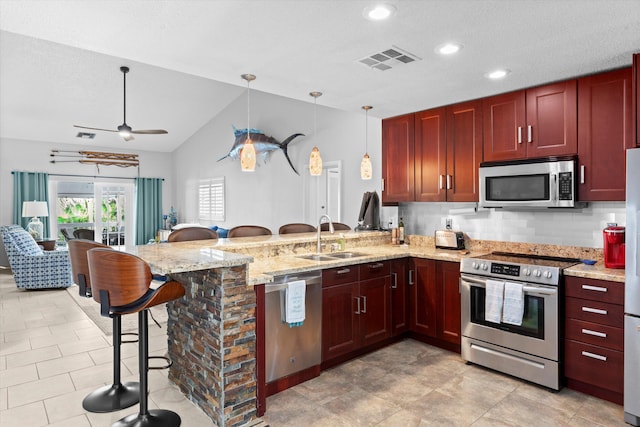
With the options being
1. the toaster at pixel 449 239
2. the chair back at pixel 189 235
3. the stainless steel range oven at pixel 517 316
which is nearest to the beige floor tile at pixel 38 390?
the chair back at pixel 189 235

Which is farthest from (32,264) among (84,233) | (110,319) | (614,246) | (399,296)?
(614,246)

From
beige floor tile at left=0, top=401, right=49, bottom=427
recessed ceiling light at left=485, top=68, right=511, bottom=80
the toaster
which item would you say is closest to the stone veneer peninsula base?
beige floor tile at left=0, top=401, right=49, bottom=427

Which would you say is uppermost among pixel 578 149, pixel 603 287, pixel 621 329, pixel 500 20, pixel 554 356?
pixel 500 20

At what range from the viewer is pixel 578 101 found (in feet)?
10.3

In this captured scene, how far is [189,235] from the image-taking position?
382cm

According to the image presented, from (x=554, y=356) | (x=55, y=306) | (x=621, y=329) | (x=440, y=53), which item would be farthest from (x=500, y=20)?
(x=55, y=306)

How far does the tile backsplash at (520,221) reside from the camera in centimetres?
332

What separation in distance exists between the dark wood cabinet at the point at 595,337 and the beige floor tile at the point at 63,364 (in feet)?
12.6

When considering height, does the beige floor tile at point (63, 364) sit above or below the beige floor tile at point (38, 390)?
above

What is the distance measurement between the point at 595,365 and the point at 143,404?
9.90ft

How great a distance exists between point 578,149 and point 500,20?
152 centimetres

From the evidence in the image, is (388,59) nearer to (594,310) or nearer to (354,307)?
(354,307)

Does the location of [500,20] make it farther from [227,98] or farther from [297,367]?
[227,98]

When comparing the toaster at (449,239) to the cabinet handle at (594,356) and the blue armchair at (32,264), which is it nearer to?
the cabinet handle at (594,356)
